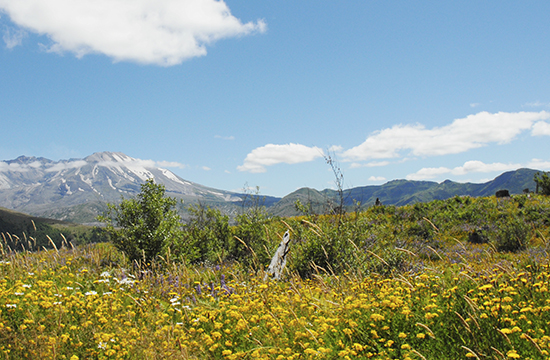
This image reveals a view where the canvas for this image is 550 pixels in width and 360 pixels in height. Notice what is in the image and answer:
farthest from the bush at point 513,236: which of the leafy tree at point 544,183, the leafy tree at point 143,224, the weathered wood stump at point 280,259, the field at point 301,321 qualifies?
the leafy tree at point 544,183

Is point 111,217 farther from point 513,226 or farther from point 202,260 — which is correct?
point 513,226

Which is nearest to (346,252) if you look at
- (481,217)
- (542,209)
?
(481,217)

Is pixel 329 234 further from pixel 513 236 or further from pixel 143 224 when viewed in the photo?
pixel 513 236

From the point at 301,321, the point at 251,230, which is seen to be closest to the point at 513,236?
the point at 251,230

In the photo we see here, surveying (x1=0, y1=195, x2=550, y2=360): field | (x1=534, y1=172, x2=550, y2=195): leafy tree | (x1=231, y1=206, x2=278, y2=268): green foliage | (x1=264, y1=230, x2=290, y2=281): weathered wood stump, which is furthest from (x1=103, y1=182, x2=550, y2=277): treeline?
(x1=534, y1=172, x2=550, y2=195): leafy tree

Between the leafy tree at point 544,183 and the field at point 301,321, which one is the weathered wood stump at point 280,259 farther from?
the leafy tree at point 544,183

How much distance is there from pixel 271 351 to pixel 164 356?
124cm

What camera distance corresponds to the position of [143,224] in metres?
11.4

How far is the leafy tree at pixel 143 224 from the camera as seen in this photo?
11.2 metres

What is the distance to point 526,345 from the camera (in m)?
3.18

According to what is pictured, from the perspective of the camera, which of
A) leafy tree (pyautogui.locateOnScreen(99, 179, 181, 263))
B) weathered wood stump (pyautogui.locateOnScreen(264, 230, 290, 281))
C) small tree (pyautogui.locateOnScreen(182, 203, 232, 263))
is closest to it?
weathered wood stump (pyautogui.locateOnScreen(264, 230, 290, 281))

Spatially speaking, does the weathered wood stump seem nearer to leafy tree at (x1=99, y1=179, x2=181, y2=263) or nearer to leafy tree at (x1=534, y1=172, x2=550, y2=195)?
leafy tree at (x1=99, y1=179, x2=181, y2=263)

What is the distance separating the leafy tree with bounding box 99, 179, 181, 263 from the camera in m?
11.2

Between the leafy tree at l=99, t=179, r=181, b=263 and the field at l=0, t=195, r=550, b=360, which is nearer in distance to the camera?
the field at l=0, t=195, r=550, b=360
